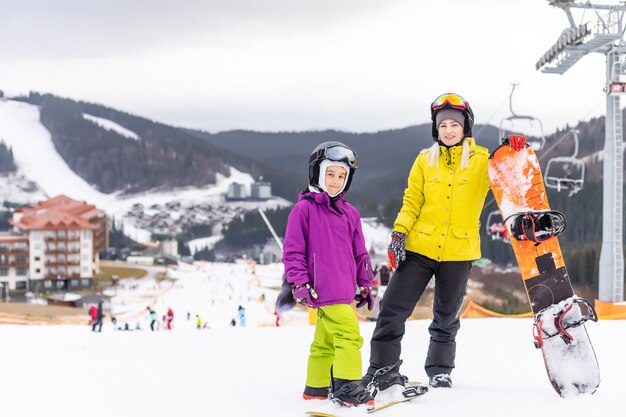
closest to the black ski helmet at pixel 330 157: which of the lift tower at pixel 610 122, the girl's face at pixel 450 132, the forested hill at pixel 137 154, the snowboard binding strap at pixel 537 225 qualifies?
the girl's face at pixel 450 132

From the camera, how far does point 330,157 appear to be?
2.63 metres

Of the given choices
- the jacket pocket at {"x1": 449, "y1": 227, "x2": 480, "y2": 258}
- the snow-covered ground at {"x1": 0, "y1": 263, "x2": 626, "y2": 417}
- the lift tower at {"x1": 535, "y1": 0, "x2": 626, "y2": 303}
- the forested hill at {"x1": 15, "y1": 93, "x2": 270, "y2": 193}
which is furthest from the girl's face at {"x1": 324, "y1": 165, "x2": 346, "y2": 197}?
the forested hill at {"x1": 15, "y1": 93, "x2": 270, "y2": 193}

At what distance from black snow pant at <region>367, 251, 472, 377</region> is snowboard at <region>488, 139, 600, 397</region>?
0.29 metres

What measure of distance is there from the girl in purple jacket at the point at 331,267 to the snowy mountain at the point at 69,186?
34596 mm

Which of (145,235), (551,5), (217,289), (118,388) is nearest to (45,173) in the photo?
(145,235)

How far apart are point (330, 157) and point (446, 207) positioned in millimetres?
577

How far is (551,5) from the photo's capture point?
824 centimetres

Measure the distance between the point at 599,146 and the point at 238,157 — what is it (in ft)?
71.4

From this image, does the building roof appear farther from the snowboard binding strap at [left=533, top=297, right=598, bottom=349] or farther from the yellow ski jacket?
the snowboard binding strap at [left=533, top=297, right=598, bottom=349]

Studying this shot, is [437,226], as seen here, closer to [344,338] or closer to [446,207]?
[446,207]

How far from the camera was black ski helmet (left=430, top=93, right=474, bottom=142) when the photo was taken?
2801 millimetres

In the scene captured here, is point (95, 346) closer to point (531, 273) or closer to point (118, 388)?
point (118, 388)

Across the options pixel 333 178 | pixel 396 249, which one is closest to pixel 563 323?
pixel 396 249

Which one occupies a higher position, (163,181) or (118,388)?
(163,181)
